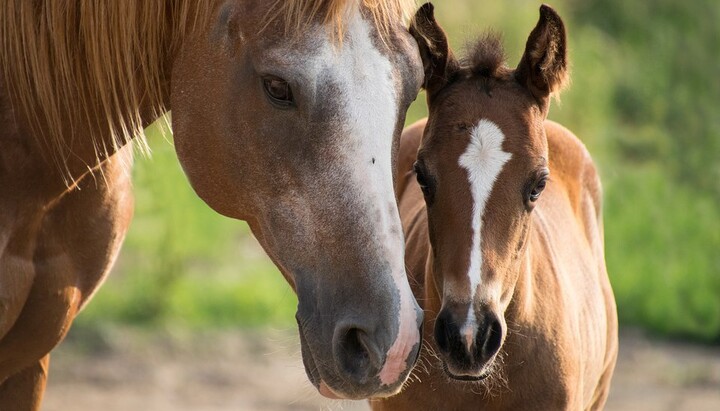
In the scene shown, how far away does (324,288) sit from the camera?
234cm

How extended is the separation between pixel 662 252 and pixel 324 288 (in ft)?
20.0

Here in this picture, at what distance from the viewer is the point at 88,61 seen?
8.70 ft

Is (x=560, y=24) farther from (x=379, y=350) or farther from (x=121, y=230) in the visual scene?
(x=121, y=230)

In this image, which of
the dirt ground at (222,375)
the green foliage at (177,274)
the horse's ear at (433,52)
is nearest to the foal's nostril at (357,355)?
the horse's ear at (433,52)

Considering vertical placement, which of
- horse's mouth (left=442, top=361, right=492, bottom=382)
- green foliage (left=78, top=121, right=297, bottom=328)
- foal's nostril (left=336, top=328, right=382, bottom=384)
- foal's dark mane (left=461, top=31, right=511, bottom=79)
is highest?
foal's dark mane (left=461, top=31, right=511, bottom=79)

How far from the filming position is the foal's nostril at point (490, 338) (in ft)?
8.87

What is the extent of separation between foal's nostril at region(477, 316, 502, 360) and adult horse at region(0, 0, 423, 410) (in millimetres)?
468

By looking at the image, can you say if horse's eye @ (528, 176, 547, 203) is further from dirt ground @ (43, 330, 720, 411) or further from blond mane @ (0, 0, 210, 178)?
dirt ground @ (43, 330, 720, 411)

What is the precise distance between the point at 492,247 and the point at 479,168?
0.75 ft

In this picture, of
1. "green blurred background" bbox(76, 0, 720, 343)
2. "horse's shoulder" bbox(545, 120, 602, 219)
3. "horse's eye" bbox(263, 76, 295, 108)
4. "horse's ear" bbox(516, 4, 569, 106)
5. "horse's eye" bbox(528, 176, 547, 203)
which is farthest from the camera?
"green blurred background" bbox(76, 0, 720, 343)

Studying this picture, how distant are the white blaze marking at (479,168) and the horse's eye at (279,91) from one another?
677mm

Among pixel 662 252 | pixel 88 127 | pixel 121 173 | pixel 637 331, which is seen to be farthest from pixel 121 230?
pixel 662 252

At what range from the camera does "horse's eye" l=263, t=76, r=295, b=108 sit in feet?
7.85

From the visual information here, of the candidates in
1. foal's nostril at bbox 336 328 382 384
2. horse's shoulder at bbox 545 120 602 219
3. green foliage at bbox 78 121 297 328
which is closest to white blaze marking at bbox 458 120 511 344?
foal's nostril at bbox 336 328 382 384
